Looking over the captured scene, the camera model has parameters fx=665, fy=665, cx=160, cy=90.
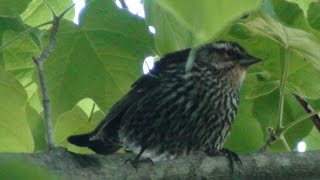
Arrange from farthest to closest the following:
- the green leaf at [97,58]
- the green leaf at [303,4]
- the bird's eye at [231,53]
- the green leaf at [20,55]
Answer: the bird's eye at [231,53], the green leaf at [20,55], the green leaf at [97,58], the green leaf at [303,4]

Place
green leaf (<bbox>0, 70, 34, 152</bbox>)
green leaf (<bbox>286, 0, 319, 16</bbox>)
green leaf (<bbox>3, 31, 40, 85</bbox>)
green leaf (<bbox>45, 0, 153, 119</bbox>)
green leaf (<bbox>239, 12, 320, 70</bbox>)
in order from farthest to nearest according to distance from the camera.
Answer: green leaf (<bbox>3, 31, 40, 85</bbox>) < green leaf (<bbox>45, 0, 153, 119</bbox>) < green leaf (<bbox>286, 0, 319, 16</bbox>) < green leaf (<bbox>0, 70, 34, 152</bbox>) < green leaf (<bbox>239, 12, 320, 70</bbox>)

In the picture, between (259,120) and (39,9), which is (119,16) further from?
(259,120)

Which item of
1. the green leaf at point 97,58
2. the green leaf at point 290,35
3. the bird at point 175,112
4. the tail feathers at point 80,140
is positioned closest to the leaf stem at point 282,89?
the green leaf at point 290,35

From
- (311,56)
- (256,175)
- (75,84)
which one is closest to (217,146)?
(75,84)

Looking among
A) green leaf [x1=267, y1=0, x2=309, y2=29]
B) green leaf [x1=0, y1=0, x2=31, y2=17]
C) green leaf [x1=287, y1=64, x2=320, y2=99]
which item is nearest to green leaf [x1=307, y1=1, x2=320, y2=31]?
green leaf [x1=267, y1=0, x2=309, y2=29]

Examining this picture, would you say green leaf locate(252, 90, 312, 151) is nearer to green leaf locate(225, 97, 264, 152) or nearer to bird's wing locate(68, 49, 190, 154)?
green leaf locate(225, 97, 264, 152)

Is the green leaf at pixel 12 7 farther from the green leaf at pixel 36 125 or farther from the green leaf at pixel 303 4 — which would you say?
the green leaf at pixel 303 4

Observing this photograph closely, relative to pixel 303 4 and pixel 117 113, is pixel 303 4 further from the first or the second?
pixel 117 113
